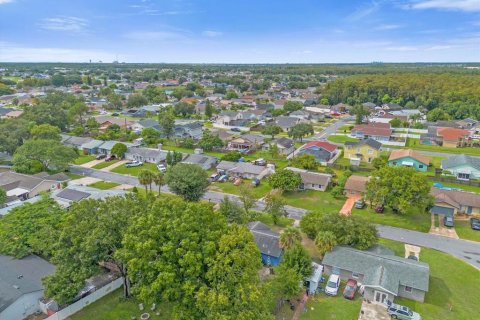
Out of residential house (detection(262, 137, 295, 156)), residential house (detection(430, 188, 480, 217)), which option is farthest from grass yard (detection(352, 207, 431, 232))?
residential house (detection(262, 137, 295, 156))

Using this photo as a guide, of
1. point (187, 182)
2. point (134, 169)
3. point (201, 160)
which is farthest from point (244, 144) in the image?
point (187, 182)

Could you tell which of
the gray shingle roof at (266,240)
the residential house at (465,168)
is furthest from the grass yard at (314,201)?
the residential house at (465,168)

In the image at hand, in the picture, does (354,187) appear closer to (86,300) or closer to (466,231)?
(466,231)

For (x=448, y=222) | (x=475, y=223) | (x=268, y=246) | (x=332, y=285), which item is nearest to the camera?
(x=332, y=285)

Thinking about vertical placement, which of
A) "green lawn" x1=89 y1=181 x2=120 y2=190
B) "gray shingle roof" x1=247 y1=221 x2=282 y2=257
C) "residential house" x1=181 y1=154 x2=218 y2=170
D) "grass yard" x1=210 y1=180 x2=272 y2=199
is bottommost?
"green lawn" x1=89 y1=181 x2=120 y2=190

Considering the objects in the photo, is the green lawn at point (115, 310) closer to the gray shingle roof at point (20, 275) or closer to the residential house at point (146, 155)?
the gray shingle roof at point (20, 275)

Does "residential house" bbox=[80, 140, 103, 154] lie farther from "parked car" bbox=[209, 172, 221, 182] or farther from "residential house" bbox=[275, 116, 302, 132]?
"residential house" bbox=[275, 116, 302, 132]
